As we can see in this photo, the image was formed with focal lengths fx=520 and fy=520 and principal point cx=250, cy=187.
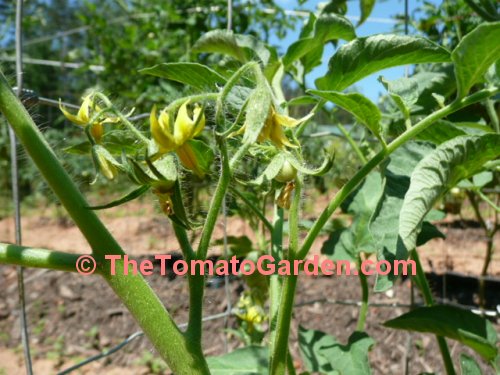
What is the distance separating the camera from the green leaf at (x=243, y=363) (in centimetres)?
78

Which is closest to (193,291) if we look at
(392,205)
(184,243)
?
(184,243)

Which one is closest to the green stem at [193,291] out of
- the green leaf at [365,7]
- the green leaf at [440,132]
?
the green leaf at [440,132]

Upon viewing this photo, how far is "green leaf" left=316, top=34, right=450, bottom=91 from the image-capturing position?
53 centimetres

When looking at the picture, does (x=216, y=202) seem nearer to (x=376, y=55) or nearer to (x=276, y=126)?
(x=276, y=126)

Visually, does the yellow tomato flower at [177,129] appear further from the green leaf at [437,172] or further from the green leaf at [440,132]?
the green leaf at [440,132]

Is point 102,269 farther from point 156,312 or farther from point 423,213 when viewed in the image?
point 423,213

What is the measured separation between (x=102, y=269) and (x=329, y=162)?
248 millimetres

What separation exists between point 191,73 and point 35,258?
256 mm

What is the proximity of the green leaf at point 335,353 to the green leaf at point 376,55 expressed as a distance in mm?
416

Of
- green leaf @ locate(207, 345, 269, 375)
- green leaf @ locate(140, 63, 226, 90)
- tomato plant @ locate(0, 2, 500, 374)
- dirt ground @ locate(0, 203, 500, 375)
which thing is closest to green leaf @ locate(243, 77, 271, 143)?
tomato plant @ locate(0, 2, 500, 374)

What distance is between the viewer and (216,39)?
771mm

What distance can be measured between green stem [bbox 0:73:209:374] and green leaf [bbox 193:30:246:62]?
34cm

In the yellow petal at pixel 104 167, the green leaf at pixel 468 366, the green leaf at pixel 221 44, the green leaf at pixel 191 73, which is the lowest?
the green leaf at pixel 468 366

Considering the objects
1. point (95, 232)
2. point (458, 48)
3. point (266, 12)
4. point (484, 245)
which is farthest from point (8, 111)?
point (484, 245)
